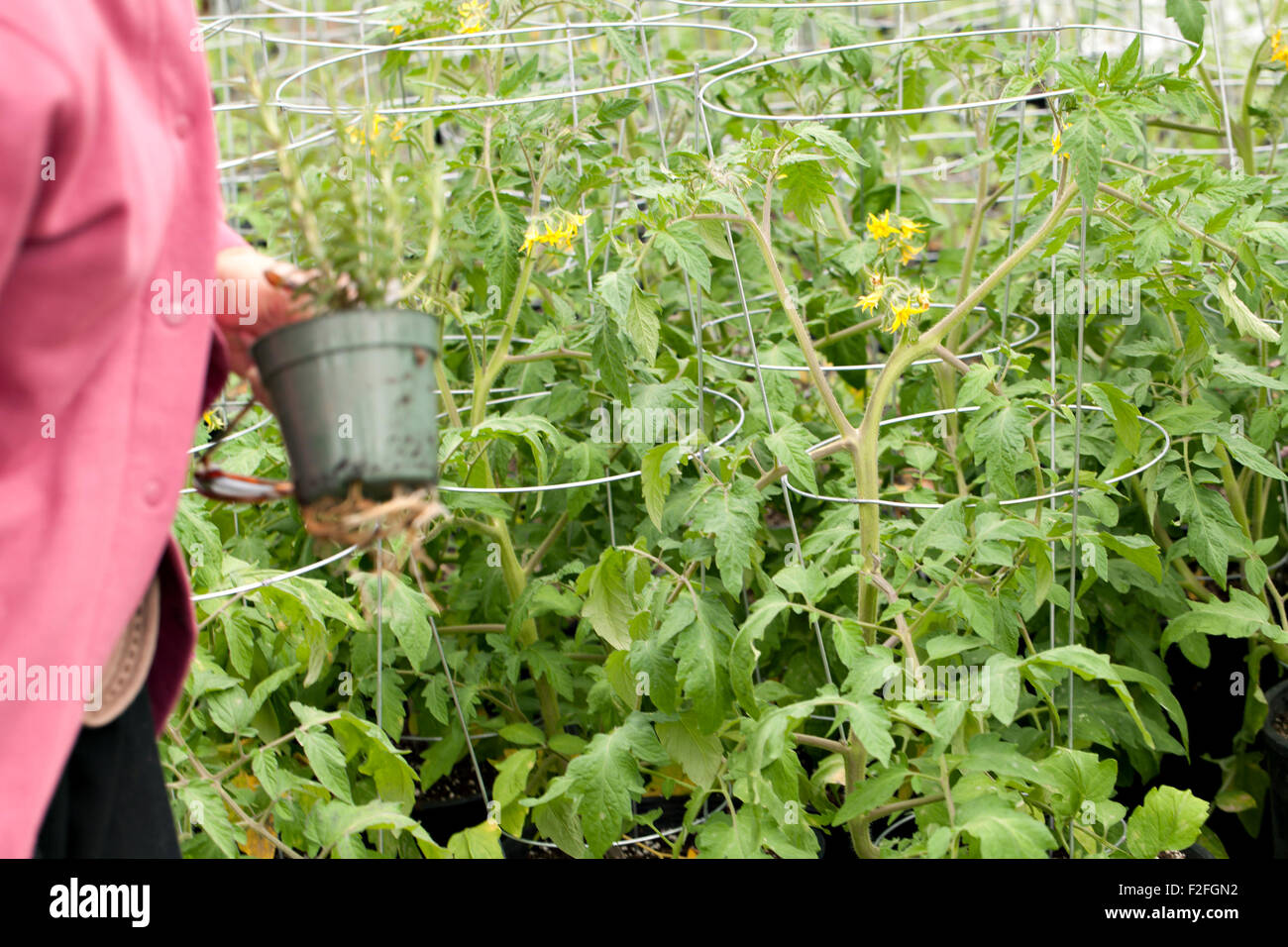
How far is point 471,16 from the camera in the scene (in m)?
1.86

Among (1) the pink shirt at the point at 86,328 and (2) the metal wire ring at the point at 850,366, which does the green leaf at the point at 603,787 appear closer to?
(2) the metal wire ring at the point at 850,366

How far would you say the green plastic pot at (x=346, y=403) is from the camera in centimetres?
74

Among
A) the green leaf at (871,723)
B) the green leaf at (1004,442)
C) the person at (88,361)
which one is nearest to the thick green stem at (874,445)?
the green leaf at (1004,442)

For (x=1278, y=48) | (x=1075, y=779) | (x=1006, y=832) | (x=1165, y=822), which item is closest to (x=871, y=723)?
(x=1006, y=832)

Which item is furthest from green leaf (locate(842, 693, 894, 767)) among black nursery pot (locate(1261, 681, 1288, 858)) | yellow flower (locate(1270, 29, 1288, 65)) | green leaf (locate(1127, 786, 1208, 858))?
yellow flower (locate(1270, 29, 1288, 65))

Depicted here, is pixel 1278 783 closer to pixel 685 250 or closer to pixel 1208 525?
pixel 1208 525

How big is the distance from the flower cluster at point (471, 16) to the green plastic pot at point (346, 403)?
48.7 inches

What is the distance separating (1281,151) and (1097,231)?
97 cm

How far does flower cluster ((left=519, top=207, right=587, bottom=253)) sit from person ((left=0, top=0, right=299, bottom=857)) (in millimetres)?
843

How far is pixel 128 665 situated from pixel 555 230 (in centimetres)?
99

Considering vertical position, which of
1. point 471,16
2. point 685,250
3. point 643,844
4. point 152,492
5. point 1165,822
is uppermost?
point 471,16

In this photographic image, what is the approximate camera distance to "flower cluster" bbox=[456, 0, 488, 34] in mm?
1851
